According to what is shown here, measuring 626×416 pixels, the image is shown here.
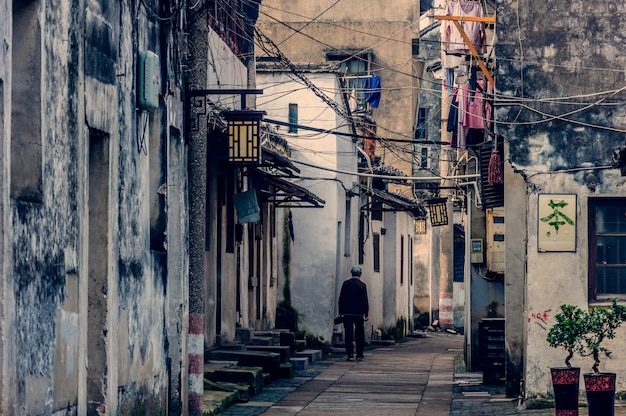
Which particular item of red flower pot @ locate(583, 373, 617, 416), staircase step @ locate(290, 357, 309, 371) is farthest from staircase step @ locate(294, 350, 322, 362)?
red flower pot @ locate(583, 373, 617, 416)

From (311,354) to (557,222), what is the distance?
996 cm

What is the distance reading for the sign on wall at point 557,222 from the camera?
16.1m

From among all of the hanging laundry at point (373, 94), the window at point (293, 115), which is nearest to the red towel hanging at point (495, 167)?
the window at point (293, 115)

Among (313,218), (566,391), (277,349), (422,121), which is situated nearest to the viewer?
(566,391)

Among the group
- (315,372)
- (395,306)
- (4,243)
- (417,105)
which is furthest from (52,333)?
(417,105)

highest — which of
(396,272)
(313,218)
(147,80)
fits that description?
(147,80)

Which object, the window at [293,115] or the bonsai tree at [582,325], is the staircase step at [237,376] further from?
the window at [293,115]

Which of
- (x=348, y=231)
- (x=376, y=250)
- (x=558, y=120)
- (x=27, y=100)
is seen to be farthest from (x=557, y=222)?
(x=376, y=250)

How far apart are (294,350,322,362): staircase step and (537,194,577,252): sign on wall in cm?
914

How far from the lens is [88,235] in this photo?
11.4m

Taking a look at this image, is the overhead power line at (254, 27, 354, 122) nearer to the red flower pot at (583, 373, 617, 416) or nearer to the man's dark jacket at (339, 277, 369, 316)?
the man's dark jacket at (339, 277, 369, 316)

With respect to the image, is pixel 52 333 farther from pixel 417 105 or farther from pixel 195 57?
pixel 417 105

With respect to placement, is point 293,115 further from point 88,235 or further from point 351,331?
point 88,235

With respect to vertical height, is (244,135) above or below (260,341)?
above
